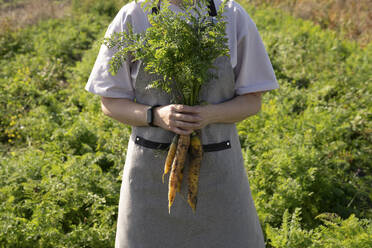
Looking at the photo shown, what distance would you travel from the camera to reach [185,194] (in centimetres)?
180

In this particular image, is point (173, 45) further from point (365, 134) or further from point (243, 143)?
point (365, 134)

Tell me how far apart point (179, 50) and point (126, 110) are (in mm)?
406

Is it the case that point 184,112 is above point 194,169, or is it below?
above

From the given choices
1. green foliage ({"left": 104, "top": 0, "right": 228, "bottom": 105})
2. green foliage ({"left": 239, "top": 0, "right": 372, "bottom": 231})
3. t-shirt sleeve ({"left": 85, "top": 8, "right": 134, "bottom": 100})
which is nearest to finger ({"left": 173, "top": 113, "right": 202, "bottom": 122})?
green foliage ({"left": 104, "top": 0, "right": 228, "bottom": 105})

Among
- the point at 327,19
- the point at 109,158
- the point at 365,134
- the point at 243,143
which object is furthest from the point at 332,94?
the point at 327,19

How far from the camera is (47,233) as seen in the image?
2951 mm

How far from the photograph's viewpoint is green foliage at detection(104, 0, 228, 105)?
5.00ft

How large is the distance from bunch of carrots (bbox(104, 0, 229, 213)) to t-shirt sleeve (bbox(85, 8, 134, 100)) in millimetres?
57

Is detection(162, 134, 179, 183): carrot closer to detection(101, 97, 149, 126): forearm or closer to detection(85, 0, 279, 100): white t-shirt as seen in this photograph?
detection(101, 97, 149, 126): forearm

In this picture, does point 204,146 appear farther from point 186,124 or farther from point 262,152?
point 262,152

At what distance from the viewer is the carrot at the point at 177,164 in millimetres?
1685

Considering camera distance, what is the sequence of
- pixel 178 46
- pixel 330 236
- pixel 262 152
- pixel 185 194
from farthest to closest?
pixel 262 152, pixel 330 236, pixel 185 194, pixel 178 46

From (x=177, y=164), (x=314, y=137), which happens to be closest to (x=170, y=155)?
(x=177, y=164)

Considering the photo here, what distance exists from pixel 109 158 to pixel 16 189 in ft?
3.14
